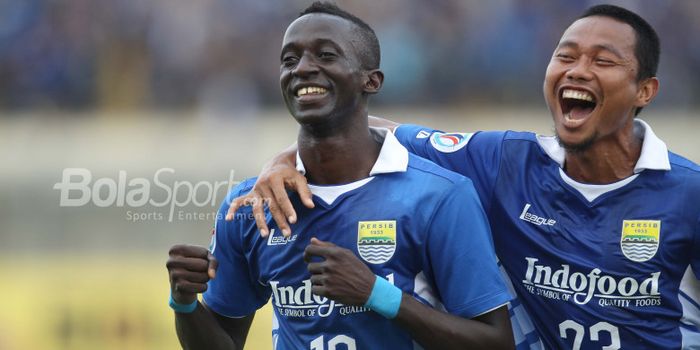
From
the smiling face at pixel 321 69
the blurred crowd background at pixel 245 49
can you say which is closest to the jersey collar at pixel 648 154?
the smiling face at pixel 321 69

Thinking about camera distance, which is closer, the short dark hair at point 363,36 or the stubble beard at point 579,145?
the short dark hair at point 363,36

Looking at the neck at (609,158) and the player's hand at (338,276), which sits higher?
the neck at (609,158)

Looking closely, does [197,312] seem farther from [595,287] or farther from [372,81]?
[595,287]

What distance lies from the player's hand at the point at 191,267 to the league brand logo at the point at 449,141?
4.09 ft

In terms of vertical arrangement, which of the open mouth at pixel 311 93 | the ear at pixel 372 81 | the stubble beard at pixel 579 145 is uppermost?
the ear at pixel 372 81

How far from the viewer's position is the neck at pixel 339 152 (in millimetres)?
3984

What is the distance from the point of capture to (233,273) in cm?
421

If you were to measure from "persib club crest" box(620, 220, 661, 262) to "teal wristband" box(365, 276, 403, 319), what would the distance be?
1050 millimetres

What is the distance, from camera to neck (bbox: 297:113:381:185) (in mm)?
3984

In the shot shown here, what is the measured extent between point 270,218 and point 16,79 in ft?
22.7

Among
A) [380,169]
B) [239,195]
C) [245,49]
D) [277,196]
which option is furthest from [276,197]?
[245,49]

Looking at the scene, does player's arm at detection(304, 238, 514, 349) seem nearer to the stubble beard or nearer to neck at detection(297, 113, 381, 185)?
neck at detection(297, 113, 381, 185)

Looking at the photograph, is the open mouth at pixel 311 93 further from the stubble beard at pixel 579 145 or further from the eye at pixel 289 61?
the stubble beard at pixel 579 145

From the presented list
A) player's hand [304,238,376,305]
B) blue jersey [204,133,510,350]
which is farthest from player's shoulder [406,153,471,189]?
player's hand [304,238,376,305]
